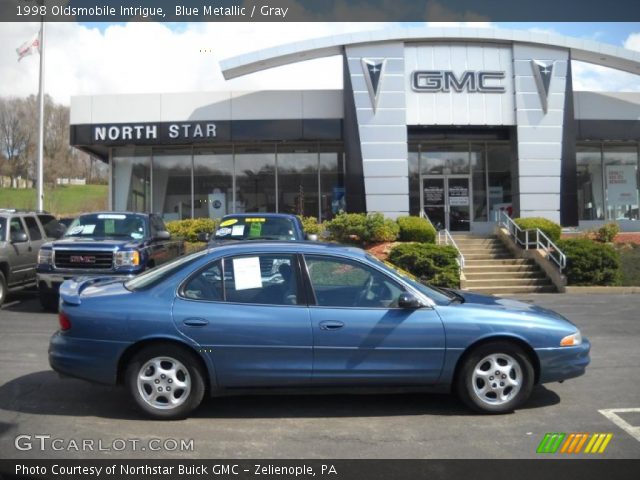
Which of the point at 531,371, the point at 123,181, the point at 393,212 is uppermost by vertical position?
the point at 123,181

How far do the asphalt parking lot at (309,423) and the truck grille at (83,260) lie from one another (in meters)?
3.45

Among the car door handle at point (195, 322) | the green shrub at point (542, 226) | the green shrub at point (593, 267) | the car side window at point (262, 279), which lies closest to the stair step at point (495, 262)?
the green shrub at point (542, 226)

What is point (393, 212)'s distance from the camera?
63.9ft

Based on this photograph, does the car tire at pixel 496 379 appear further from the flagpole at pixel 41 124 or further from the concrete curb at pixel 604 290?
the flagpole at pixel 41 124

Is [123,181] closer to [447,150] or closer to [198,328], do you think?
[447,150]

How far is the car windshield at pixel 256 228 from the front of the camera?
1100 centimetres

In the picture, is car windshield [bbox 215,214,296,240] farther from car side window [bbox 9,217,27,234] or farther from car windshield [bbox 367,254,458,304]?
car windshield [bbox 367,254,458,304]

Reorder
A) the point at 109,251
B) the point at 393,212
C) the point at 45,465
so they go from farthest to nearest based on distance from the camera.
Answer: the point at 393,212 → the point at 109,251 → the point at 45,465

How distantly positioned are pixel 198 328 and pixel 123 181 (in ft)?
62.6

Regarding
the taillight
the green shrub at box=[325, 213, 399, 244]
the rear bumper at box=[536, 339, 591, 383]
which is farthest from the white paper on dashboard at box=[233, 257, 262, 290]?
the green shrub at box=[325, 213, 399, 244]

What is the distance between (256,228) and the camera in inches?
439

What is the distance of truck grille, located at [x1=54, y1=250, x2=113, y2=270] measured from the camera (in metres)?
9.77

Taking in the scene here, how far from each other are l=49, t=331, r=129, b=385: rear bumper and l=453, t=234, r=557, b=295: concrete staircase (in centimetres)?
1087

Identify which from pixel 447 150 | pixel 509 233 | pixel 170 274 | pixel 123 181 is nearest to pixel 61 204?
pixel 123 181
